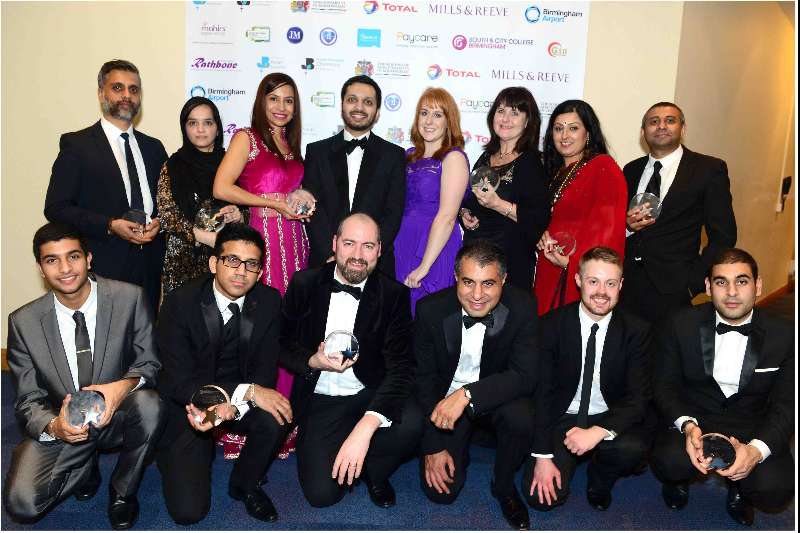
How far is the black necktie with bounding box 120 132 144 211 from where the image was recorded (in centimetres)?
402

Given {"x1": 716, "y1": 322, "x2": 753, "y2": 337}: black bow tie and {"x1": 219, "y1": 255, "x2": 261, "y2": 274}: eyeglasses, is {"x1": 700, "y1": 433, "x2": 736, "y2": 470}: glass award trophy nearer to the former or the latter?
{"x1": 716, "y1": 322, "x2": 753, "y2": 337}: black bow tie

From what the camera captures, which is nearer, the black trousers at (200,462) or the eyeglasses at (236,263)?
the black trousers at (200,462)

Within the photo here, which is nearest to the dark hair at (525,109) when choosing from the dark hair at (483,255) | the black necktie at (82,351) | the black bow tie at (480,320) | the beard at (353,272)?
the dark hair at (483,255)

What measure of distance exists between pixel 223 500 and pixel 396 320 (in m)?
1.26

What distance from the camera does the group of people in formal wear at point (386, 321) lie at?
315 cm

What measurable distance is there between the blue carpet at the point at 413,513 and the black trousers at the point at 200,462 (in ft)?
0.33

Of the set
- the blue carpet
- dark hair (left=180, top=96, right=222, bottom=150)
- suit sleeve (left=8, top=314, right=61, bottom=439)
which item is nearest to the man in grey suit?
suit sleeve (left=8, top=314, right=61, bottom=439)

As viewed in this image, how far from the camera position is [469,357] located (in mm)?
3480

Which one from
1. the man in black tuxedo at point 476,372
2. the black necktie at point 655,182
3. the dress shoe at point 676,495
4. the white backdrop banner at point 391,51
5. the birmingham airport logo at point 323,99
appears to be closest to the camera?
the man in black tuxedo at point 476,372

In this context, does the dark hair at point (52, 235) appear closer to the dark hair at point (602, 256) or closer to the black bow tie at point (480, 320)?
the black bow tie at point (480, 320)

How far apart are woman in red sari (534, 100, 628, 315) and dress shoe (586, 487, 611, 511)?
110 centimetres

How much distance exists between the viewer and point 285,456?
3.82 metres

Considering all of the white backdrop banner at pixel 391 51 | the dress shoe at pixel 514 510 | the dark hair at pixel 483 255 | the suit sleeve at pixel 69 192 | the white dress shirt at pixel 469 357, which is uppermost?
the white backdrop banner at pixel 391 51

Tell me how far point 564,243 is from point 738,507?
5.41 feet
